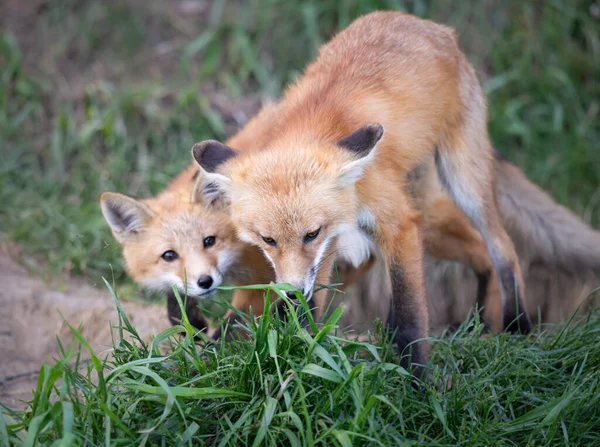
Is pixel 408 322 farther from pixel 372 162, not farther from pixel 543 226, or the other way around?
pixel 543 226

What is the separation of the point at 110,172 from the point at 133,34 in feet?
5.02

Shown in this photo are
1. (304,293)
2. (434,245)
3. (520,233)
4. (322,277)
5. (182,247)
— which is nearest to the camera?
(304,293)

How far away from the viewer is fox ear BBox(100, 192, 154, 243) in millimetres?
3637

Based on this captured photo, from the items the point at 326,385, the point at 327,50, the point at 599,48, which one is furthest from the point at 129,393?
the point at 599,48

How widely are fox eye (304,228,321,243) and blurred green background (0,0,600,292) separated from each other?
2.76 meters

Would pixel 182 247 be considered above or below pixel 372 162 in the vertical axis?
below

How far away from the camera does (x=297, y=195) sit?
2.92 m

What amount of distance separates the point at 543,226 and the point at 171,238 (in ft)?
8.20

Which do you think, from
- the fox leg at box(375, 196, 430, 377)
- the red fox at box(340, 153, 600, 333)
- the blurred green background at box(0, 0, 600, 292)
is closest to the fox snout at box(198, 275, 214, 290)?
the fox leg at box(375, 196, 430, 377)

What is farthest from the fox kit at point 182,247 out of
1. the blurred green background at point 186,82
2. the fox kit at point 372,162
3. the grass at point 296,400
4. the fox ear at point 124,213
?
the blurred green background at point 186,82

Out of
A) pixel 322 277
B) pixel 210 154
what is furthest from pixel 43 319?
pixel 322 277

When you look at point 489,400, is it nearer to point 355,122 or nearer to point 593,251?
point 355,122

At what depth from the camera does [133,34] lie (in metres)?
6.31

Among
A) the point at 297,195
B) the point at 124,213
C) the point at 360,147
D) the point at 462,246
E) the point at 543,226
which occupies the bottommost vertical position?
the point at 462,246
